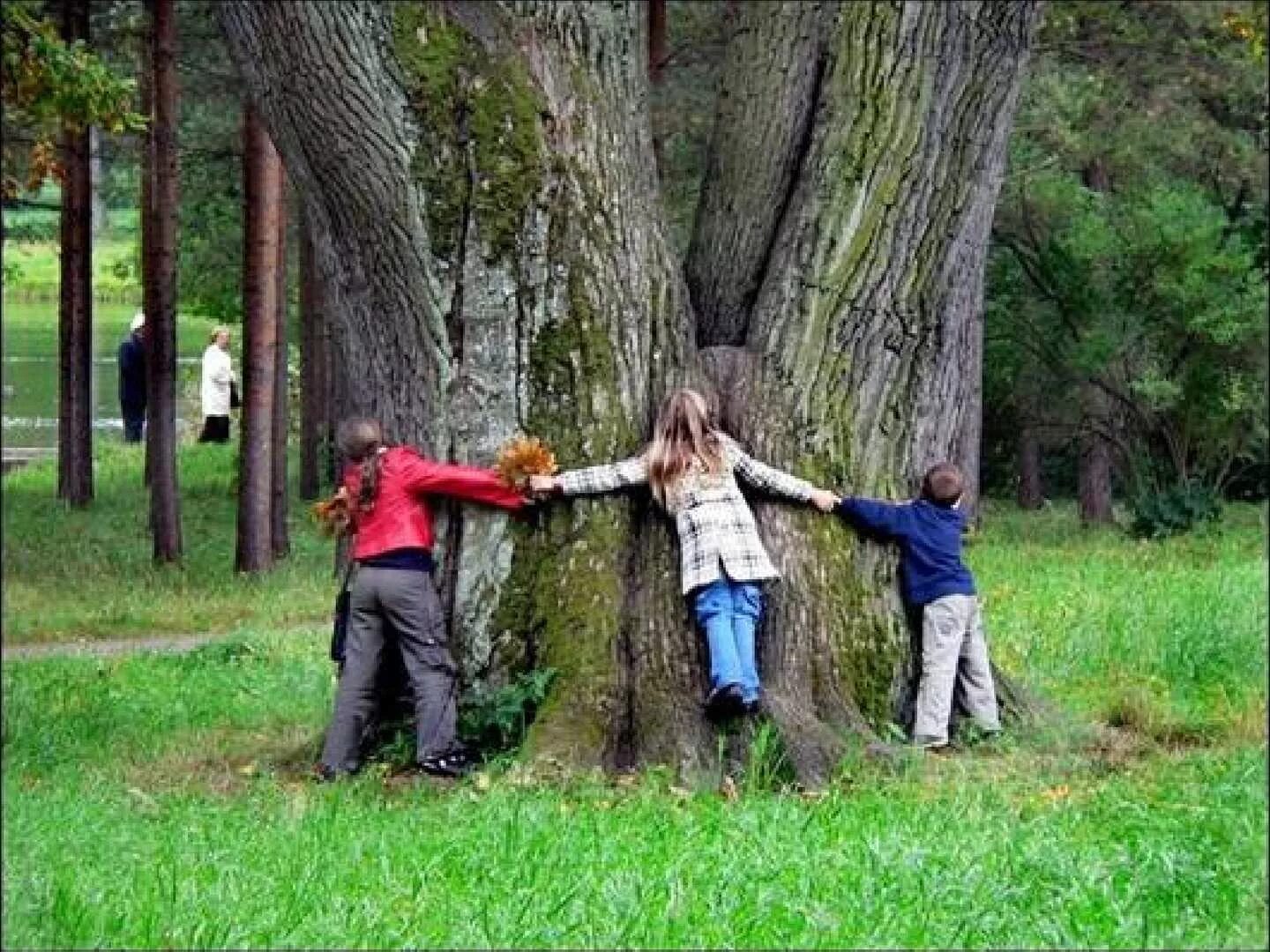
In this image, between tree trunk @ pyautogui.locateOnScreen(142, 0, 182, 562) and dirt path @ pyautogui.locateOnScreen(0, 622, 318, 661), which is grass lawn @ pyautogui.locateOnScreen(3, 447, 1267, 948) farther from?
tree trunk @ pyautogui.locateOnScreen(142, 0, 182, 562)

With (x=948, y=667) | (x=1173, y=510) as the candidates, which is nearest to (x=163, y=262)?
(x=1173, y=510)

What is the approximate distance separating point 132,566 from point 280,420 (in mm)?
14733

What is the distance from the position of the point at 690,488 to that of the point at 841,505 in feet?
2.65

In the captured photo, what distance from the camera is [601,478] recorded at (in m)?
9.98

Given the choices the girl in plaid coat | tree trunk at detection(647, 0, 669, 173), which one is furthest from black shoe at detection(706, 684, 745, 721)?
tree trunk at detection(647, 0, 669, 173)

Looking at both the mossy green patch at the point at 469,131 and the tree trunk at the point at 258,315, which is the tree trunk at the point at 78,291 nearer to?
the tree trunk at the point at 258,315

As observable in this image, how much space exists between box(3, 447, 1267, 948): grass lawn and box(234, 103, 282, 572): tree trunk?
7.69 meters

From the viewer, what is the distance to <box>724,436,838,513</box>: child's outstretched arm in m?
10.2

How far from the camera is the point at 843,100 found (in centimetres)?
1011

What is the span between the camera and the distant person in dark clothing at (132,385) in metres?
28.1

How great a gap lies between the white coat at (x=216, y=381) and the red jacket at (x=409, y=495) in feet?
56.2

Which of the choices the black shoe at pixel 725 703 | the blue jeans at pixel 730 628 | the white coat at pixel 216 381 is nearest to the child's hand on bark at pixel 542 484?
the blue jeans at pixel 730 628

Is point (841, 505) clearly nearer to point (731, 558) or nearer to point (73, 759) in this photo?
point (731, 558)

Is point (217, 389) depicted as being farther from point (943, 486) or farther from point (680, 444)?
point (680, 444)
